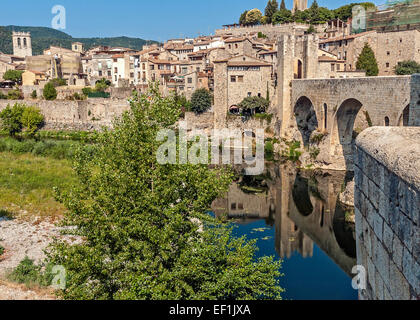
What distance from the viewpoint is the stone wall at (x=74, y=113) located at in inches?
1895

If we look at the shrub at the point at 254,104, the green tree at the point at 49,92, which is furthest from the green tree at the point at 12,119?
the shrub at the point at 254,104

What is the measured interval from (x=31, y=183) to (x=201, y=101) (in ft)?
69.3

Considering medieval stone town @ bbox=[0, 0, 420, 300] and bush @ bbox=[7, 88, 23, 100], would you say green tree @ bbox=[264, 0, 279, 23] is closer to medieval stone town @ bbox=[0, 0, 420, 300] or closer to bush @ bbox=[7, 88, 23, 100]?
medieval stone town @ bbox=[0, 0, 420, 300]

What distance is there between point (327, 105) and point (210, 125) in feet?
48.5

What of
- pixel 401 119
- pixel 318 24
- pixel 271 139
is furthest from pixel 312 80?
pixel 318 24

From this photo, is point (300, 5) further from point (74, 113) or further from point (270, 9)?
point (74, 113)

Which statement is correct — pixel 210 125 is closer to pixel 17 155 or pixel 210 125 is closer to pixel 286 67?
pixel 286 67

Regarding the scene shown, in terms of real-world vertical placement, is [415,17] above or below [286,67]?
above

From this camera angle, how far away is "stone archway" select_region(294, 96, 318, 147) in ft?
109

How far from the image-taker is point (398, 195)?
9.89 ft

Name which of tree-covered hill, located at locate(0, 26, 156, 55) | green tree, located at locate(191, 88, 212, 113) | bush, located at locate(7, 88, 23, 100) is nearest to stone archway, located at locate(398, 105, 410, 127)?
green tree, located at locate(191, 88, 212, 113)

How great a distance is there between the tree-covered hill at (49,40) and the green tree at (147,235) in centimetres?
12553

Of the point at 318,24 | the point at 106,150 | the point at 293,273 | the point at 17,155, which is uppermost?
Answer: the point at 318,24

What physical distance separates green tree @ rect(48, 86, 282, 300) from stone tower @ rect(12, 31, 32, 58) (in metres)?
94.6
